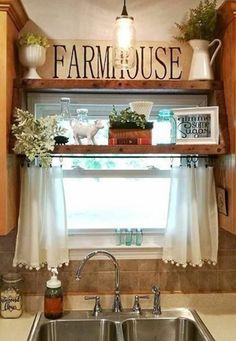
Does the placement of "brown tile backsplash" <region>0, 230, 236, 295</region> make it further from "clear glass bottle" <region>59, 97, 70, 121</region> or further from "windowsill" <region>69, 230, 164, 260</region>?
"clear glass bottle" <region>59, 97, 70, 121</region>

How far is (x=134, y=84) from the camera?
199cm

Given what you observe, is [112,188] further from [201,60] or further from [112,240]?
[201,60]

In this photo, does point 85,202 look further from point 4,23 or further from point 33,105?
point 4,23

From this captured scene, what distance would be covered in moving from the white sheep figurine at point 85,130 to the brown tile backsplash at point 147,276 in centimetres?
67

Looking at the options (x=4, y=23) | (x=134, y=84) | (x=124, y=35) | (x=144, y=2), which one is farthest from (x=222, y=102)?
(x=4, y=23)

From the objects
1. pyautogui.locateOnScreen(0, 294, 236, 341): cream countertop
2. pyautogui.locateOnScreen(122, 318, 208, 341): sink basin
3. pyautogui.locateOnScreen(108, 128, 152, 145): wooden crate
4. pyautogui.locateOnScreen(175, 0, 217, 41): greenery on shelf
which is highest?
pyautogui.locateOnScreen(175, 0, 217, 41): greenery on shelf

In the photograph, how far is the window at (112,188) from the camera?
225 cm

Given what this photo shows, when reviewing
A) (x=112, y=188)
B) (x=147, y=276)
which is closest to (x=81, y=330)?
(x=147, y=276)

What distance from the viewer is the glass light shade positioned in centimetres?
199

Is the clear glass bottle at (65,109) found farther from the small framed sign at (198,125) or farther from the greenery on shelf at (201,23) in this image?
the greenery on shelf at (201,23)

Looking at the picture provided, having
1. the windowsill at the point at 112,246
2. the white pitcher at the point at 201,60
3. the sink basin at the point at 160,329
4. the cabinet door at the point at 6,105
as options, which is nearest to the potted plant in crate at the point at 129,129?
the white pitcher at the point at 201,60

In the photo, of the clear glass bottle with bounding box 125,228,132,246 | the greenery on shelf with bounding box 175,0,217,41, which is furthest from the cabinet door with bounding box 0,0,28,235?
the greenery on shelf with bounding box 175,0,217,41

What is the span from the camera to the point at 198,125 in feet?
6.53

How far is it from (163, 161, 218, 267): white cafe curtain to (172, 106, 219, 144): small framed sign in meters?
0.20
